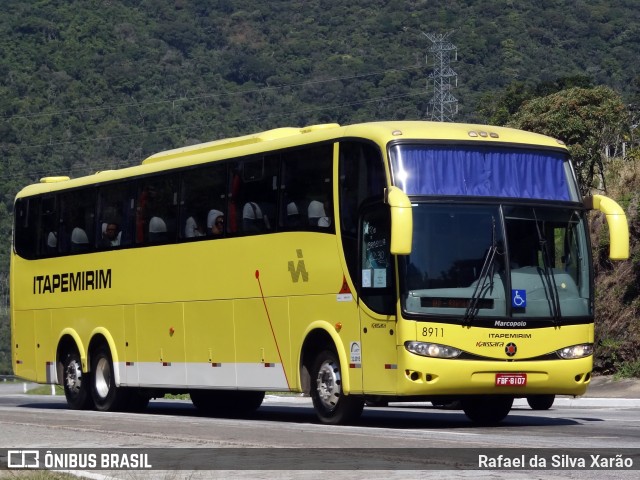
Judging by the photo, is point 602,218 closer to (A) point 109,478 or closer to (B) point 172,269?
(B) point 172,269

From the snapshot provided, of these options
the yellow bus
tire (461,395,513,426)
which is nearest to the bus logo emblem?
the yellow bus

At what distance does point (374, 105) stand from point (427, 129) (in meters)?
96.3

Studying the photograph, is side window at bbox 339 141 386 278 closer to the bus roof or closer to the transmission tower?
the bus roof

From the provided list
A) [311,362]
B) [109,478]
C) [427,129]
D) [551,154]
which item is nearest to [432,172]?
[427,129]

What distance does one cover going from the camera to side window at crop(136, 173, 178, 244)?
73.9 ft

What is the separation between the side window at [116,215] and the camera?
23625 mm

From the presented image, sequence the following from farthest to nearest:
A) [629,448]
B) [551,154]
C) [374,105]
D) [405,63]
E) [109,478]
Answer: [405,63]
[374,105]
[551,154]
[629,448]
[109,478]

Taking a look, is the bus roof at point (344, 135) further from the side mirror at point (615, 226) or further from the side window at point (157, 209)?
the side mirror at point (615, 226)

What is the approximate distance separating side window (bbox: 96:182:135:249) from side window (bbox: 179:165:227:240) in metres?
1.62

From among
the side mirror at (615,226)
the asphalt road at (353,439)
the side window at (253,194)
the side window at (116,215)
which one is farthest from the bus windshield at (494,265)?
the side window at (116,215)

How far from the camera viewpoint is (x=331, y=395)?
1864cm

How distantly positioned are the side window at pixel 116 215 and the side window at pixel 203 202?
1.62 metres

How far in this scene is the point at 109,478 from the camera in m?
12.0

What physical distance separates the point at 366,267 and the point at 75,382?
881cm
